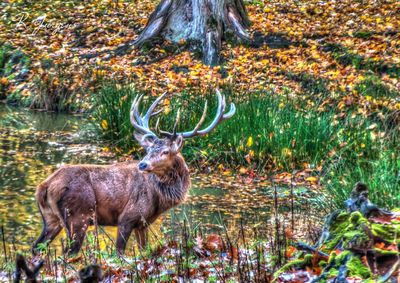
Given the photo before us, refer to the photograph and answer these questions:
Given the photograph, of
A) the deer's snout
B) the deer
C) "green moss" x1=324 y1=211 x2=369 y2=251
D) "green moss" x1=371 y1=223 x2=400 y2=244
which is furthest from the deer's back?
"green moss" x1=371 y1=223 x2=400 y2=244

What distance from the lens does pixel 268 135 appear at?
10961mm

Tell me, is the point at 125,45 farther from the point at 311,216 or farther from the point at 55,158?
the point at 311,216

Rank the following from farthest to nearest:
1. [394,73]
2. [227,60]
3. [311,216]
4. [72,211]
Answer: [227,60]
[394,73]
[311,216]
[72,211]

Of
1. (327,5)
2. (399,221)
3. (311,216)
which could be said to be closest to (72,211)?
(311,216)

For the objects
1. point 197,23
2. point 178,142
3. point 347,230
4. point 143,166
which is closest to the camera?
point 347,230

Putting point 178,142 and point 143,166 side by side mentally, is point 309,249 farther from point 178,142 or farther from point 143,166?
point 178,142

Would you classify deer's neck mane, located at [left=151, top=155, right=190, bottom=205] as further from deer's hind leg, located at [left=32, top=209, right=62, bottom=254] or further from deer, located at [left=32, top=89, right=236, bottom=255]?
deer's hind leg, located at [left=32, top=209, right=62, bottom=254]

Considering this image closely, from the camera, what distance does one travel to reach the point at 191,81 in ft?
49.2

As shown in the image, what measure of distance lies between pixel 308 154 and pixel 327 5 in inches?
392

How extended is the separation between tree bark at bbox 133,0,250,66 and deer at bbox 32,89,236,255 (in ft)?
30.9

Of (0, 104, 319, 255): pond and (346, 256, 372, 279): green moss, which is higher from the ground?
(346, 256, 372, 279): green moss

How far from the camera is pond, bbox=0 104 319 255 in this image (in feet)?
26.7

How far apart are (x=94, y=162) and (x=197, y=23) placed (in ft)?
22.6

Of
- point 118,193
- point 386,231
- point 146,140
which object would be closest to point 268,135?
point 146,140
